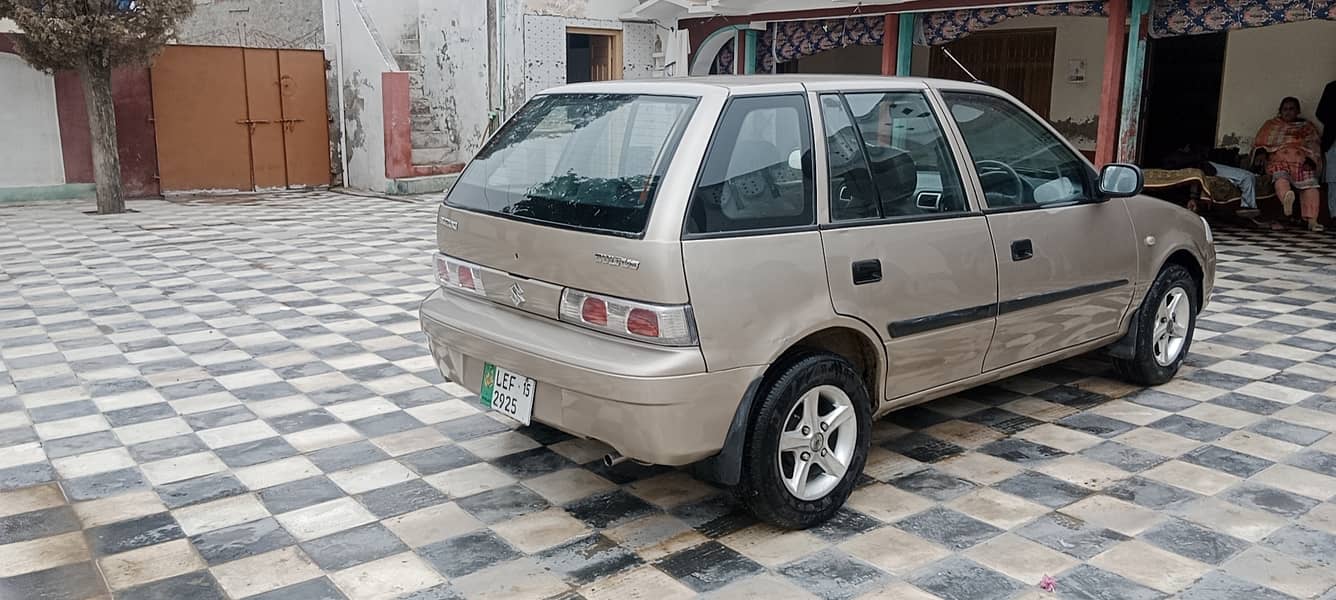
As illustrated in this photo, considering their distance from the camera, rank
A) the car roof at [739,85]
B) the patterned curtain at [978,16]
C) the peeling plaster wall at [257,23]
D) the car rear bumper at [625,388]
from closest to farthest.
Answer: the car rear bumper at [625,388] → the car roof at [739,85] → the patterned curtain at [978,16] → the peeling plaster wall at [257,23]

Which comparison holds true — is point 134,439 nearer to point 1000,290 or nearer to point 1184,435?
point 1000,290

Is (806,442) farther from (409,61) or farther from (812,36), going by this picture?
(409,61)

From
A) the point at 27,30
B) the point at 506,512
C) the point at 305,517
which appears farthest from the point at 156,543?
the point at 27,30

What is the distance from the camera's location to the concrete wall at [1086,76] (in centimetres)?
1397

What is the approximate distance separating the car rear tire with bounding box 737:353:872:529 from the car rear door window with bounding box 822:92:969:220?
A: 0.59 meters

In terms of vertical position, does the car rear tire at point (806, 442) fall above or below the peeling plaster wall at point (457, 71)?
below

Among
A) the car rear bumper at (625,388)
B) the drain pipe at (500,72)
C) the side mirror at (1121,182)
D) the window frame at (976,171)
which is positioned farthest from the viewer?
the drain pipe at (500,72)

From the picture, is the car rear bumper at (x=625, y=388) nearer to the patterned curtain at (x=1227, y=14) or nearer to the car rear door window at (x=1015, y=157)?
the car rear door window at (x=1015, y=157)

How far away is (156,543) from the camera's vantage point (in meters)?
3.57

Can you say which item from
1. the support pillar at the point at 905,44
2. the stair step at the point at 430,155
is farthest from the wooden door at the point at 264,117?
the support pillar at the point at 905,44

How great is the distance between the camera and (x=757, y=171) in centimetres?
361

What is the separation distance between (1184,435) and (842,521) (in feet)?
6.39

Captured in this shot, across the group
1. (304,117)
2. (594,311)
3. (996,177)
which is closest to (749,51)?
(304,117)

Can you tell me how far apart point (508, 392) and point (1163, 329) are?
355 cm
